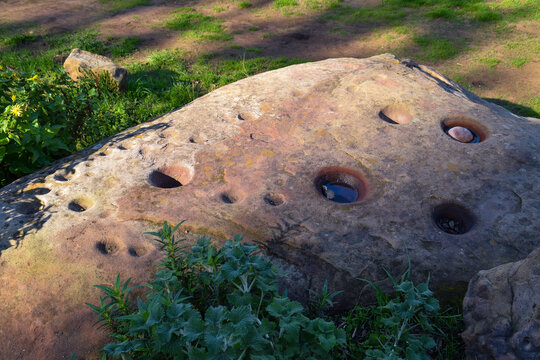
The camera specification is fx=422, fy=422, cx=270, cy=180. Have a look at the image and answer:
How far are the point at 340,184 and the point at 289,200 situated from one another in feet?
1.65

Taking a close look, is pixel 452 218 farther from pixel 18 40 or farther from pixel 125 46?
pixel 18 40

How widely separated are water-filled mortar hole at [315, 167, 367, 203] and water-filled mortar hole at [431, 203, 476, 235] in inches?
19.6

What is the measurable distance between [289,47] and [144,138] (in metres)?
4.49

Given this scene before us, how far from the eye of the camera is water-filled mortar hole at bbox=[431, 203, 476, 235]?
2.64 m

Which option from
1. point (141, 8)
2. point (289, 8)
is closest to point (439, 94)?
point (289, 8)

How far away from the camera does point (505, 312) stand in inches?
72.2

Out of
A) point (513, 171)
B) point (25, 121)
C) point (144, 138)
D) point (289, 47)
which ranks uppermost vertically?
point (25, 121)

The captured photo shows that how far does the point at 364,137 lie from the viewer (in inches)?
126

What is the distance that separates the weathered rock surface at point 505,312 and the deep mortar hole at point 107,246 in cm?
190

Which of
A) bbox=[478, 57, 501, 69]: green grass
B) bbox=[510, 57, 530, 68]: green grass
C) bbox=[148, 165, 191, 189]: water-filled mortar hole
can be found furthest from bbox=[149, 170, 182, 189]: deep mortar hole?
bbox=[510, 57, 530, 68]: green grass

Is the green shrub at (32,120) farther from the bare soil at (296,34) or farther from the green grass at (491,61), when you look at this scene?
the green grass at (491,61)

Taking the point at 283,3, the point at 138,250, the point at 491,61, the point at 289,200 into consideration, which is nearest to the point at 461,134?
the point at 289,200

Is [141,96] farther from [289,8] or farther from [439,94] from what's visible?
[289,8]

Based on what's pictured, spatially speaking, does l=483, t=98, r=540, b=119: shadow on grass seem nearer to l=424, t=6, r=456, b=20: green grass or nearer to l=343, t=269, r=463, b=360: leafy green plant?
l=424, t=6, r=456, b=20: green grass
